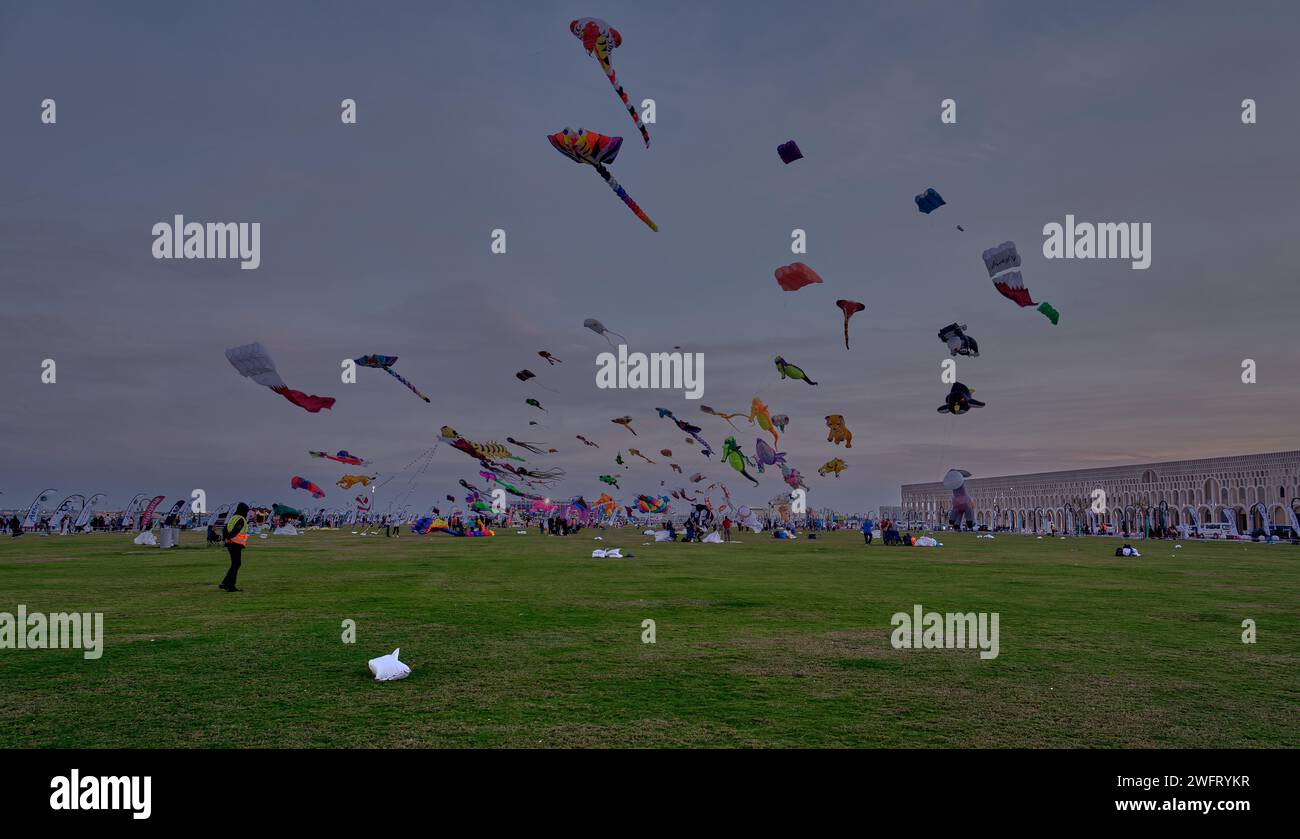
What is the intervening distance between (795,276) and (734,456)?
83.2 ft

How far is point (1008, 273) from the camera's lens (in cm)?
2555

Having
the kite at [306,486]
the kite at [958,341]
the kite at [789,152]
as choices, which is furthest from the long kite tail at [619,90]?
the kite at [306,486]

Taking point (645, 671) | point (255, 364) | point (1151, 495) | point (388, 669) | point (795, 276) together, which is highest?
point (795, 276)

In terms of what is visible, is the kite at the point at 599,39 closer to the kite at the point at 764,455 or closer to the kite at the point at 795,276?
the kite at the point at 795,276

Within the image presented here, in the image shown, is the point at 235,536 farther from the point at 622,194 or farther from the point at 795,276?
the point at 795,276

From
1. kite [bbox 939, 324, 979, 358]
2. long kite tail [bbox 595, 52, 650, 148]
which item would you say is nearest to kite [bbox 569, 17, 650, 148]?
long kite tail [bbox 595, 52, 650, 148]

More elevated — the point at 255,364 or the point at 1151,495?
the point at 255,364

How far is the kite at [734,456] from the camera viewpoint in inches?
2049

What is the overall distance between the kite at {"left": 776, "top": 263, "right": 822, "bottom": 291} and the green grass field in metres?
13.5

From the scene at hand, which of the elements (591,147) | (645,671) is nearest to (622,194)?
(591,147)

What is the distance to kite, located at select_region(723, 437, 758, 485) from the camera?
5205cm

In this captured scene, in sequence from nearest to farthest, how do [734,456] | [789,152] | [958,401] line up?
[789,152], [958,401], [734,456]
